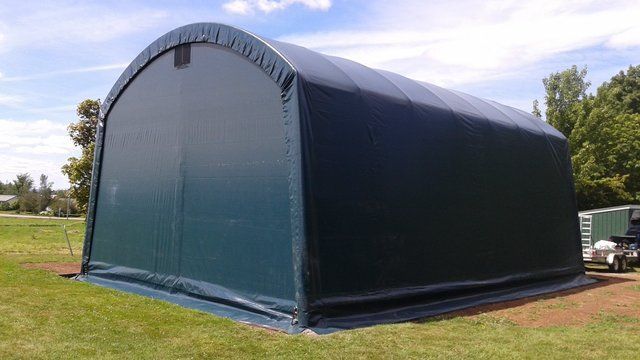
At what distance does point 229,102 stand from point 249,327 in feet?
11.9

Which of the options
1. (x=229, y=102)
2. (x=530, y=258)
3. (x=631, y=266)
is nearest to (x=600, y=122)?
(x=631, y=266)

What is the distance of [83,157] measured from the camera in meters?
27.6

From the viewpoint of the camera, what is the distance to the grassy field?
5969mm

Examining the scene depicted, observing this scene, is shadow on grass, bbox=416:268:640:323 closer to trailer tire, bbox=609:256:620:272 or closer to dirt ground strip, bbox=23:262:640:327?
dirt ground strip, bbox=23:262:640:327

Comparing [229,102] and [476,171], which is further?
[476,171]

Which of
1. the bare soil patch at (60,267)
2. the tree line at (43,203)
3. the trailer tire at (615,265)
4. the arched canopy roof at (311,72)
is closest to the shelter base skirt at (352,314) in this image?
the bare soil patch at (60,267)

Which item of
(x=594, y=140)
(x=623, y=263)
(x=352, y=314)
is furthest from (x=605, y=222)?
(x=352, y=314)

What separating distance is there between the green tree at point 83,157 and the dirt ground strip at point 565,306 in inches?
560

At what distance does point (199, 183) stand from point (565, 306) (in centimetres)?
674

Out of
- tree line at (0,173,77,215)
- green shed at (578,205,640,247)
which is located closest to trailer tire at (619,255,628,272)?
green shed at (578,205,640,247)

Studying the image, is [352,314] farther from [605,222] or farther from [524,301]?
[605,222]

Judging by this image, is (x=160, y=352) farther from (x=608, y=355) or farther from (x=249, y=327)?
(x=608, y=355)

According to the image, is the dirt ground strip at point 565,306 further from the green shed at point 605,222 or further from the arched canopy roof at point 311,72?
the green shed at point 605,222

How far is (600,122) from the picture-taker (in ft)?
93.1
